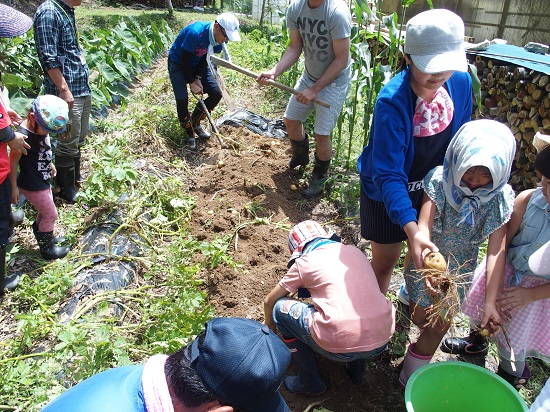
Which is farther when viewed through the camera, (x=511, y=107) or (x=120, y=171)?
(x=511, y=107)

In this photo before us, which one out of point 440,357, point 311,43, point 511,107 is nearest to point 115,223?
point 311,43

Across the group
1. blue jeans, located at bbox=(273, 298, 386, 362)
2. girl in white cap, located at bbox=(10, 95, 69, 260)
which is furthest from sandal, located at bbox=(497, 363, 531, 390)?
girl in white cap, located at bbox=(10, 95, 69, 260)

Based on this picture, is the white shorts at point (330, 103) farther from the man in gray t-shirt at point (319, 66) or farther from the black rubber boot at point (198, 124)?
the black rubber boot at point (198, 124)

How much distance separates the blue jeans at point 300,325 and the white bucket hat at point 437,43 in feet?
3.51

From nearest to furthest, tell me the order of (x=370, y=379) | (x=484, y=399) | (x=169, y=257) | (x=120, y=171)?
1. (x=484, y=399)
2. (x=370, y=379)
3. (x=169, y=257)
4. (x=120, y=171)

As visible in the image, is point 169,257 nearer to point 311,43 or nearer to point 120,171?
point 120,171

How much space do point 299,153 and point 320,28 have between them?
1073mm

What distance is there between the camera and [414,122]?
1.83 meters

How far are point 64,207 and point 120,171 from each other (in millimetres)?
533

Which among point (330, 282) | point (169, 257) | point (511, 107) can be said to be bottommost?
point (169, 257)

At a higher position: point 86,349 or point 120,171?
point 120,171

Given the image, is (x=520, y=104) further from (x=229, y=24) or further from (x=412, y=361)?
(x=412, y=361)

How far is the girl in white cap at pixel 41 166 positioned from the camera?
98.0 inches

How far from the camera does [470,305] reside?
196 cm
